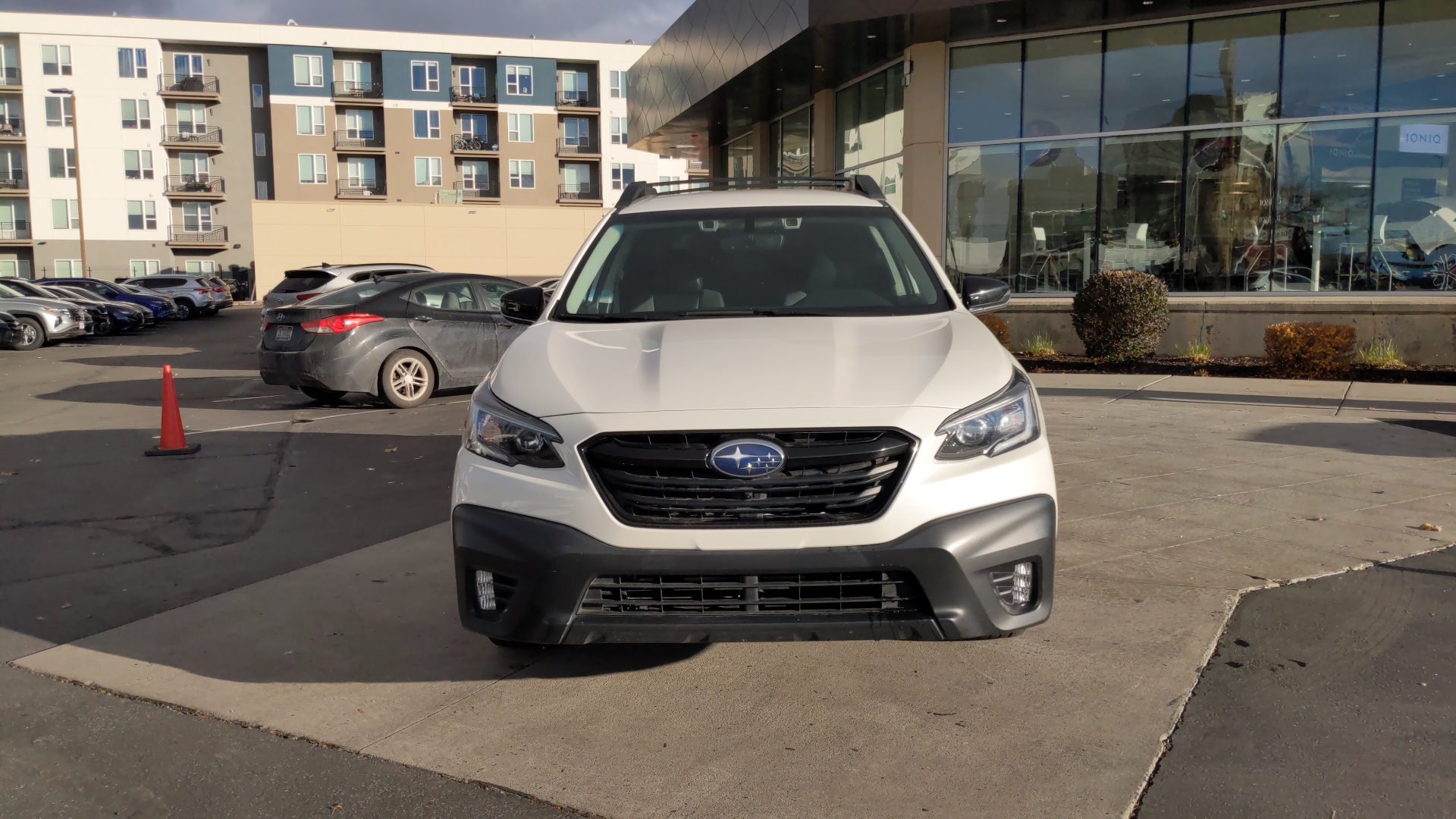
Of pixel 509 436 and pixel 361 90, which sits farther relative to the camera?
pixel 361 90

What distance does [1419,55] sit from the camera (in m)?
15.8

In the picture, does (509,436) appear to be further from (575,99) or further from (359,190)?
(575,99)

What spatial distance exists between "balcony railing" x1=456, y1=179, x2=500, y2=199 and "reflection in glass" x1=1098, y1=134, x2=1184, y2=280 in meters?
52.6

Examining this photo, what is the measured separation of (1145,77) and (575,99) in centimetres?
5417

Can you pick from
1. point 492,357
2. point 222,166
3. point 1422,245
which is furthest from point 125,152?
point 1422,245

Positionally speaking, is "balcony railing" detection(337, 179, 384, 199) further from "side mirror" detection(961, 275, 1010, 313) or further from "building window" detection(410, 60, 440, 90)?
"side mirror" detection(961, 275, 1010, 313)

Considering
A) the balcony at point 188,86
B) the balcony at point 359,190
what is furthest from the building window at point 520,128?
the balcony at point 188,86

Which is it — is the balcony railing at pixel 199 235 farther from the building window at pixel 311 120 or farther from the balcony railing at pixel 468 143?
the balcony railing at pixel 468 143

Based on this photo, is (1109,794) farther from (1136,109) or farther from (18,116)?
(18,116)

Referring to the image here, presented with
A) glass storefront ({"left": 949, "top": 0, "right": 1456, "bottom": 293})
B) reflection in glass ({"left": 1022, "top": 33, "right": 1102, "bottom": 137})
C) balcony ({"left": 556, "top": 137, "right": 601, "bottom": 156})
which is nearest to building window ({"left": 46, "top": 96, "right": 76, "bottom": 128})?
balcony ({"left": 556, "top": 137, "right": 601, "bottom": 156})

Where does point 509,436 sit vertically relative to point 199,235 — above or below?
below

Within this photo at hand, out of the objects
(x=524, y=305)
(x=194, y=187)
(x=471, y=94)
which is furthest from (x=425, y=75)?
(x=524, y=305)

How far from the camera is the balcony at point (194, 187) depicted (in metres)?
66.2

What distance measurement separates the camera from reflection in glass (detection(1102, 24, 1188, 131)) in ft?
56.2
